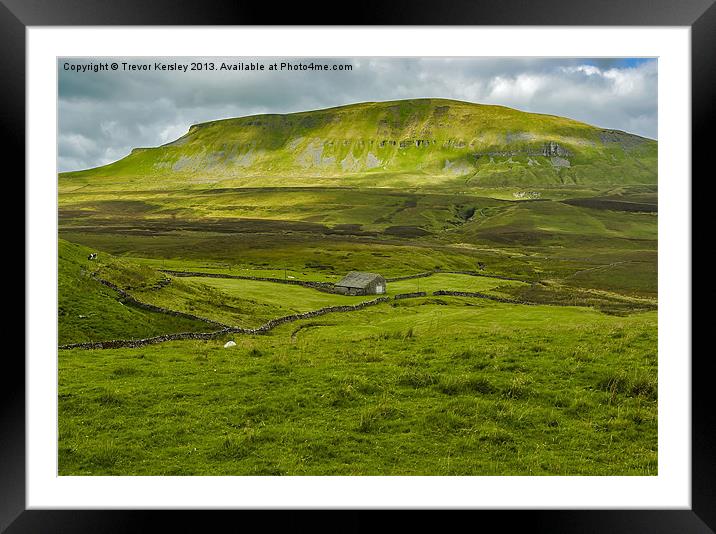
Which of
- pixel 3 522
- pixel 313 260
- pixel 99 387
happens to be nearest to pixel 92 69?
pixel 99 387

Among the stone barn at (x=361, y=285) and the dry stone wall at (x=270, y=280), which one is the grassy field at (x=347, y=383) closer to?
the stone barn at (x=361, y=285)

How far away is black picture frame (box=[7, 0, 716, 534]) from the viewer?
5301 mm

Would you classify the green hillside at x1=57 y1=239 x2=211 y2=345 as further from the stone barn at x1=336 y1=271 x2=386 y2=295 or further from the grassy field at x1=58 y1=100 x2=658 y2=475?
the stone barn at x1=336 y1=271 x2=386 y2=295

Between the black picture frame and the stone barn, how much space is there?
90.2 feet

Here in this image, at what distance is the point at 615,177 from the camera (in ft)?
566

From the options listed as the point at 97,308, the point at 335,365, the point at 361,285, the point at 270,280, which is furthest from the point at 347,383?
the point at 270,280

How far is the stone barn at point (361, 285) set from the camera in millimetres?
33000

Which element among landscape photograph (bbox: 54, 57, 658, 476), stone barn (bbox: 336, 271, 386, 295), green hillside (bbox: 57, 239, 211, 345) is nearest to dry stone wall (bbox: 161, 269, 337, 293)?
landscape photograph (bbox: 54, 57, 658, 476)

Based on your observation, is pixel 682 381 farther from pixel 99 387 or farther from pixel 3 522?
pixel 99 387

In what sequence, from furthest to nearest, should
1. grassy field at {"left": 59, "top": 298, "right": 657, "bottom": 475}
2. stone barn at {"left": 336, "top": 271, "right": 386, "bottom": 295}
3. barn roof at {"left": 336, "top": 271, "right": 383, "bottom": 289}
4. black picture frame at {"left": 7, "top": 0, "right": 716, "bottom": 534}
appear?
barn roof at {"left": 336, "top": 271, "right": 383, "bottom": 289} < stone barn at {"left": 336, "top": 271, "right": 386, "bottom": 295} < grassy field at {"left": 59, "top": 298, "right": 657, "bottom": 475} < black picture frame at {"left": 7, "top": 0, "right": 716, "bottom": 534}

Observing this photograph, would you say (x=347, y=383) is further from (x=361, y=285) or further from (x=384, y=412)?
(x=361, y=285)
